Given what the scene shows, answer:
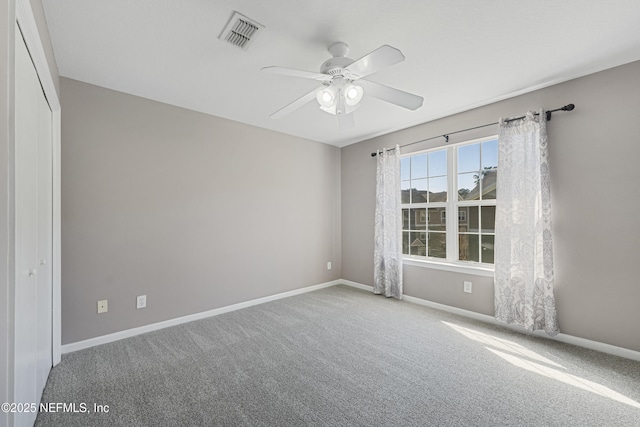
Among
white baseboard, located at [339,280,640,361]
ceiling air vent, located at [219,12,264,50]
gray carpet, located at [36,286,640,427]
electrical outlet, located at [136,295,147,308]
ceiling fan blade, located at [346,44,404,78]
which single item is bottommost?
gray carpet, located at [36,286,640,427]

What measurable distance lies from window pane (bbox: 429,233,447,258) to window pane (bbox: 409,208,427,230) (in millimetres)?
182

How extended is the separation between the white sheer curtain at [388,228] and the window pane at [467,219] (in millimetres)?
783

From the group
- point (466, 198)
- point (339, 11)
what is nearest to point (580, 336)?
point (466, 198)

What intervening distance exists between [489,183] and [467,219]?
49 cm

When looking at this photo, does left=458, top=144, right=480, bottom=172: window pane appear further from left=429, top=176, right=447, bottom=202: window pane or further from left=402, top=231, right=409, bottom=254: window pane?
left=402, top=231, right=409, bottom=254: window pane

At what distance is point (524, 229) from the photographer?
271 cm

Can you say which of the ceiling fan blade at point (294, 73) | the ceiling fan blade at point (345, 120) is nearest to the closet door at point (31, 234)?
the ceiling fan blade at point (294, 73)

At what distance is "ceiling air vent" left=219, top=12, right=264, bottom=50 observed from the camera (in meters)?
1.74

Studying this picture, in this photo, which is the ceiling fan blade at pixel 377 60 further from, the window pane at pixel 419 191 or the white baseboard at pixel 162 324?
the white baseboard at pixel 162 324

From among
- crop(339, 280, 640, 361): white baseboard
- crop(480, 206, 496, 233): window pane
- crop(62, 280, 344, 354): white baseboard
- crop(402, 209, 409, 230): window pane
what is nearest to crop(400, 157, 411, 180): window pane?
crop(402, 209, 409, 230): window pane

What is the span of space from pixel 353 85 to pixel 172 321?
2999 millimetres

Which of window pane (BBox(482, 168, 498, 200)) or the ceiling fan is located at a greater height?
the ceiling fan

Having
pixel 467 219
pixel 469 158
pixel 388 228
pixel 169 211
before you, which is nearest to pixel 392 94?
pixel 469 158

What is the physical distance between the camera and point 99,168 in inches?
100
